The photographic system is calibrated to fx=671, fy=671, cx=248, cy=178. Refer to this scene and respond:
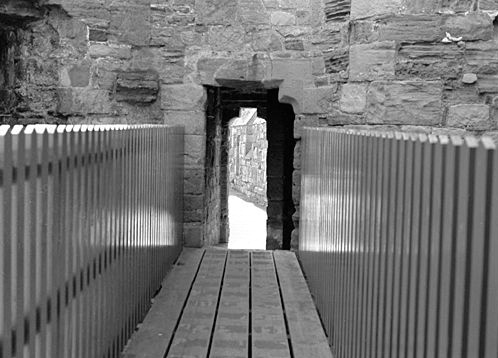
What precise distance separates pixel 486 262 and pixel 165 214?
3922 mm

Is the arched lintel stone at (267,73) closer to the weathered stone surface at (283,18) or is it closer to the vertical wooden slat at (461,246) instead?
the weathered stone surface at (283,18)

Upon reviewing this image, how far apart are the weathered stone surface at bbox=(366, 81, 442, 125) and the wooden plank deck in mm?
1530

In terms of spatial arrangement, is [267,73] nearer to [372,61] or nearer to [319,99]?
[319,99]

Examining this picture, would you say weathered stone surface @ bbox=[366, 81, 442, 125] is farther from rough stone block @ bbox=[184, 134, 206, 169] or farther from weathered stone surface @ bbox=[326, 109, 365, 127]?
rough stone block @ bbox=[184, 134, 206, 169]

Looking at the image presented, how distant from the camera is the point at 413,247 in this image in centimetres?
200

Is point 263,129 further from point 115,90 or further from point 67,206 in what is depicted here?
point 67,206

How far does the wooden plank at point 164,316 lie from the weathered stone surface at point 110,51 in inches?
85.3

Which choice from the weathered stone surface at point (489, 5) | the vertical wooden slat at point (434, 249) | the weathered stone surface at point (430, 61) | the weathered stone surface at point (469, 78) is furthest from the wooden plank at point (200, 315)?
the weathered stone surface at point (489, 5)

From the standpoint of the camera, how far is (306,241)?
553 cm

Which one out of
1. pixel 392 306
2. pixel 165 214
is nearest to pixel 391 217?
pixel 392 306

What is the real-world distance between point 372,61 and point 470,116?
94 centimetres

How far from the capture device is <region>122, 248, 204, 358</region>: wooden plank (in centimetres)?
351

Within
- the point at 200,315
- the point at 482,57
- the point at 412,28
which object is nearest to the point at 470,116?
the point at 482,57

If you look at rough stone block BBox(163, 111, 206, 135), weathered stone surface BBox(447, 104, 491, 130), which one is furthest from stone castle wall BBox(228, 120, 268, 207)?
weathered stone surface BBox(447, 104, 491, 130)
